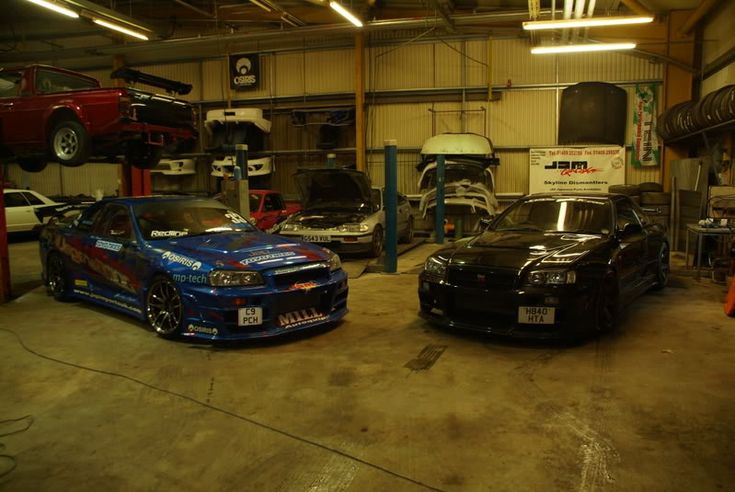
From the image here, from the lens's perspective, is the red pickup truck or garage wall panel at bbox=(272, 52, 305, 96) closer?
the red pickup truck

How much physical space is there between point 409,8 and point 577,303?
1224 centimetres

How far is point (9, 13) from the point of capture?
54.9ft

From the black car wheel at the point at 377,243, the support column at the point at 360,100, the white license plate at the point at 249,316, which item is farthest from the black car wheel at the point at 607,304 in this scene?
the support column at the point at 360,100

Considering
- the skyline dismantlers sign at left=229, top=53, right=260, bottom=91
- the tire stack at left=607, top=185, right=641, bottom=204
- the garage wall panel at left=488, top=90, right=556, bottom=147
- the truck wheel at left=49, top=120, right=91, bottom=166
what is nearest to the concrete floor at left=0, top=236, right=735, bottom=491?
the truck wheel at left=49, top=120, right=91, bottom=166

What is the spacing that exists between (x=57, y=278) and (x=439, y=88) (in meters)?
11.1

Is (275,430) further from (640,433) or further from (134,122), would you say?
(134,122)

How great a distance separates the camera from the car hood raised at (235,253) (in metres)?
4.92

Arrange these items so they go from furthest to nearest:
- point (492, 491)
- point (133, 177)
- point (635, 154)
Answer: point (635, 154) → point (133, 177) → point (492, 491)

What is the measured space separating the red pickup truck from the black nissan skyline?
4812 millimetres

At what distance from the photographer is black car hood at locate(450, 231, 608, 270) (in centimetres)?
488

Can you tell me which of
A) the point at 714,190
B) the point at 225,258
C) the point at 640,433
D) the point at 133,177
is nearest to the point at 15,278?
the point at 133,177

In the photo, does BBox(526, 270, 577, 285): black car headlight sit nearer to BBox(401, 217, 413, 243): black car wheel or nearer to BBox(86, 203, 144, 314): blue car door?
BBox(86, 203, 144, 314): blue car door

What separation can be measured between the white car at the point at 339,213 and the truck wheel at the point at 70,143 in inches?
134

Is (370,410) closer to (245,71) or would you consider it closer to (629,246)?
(629,246)
